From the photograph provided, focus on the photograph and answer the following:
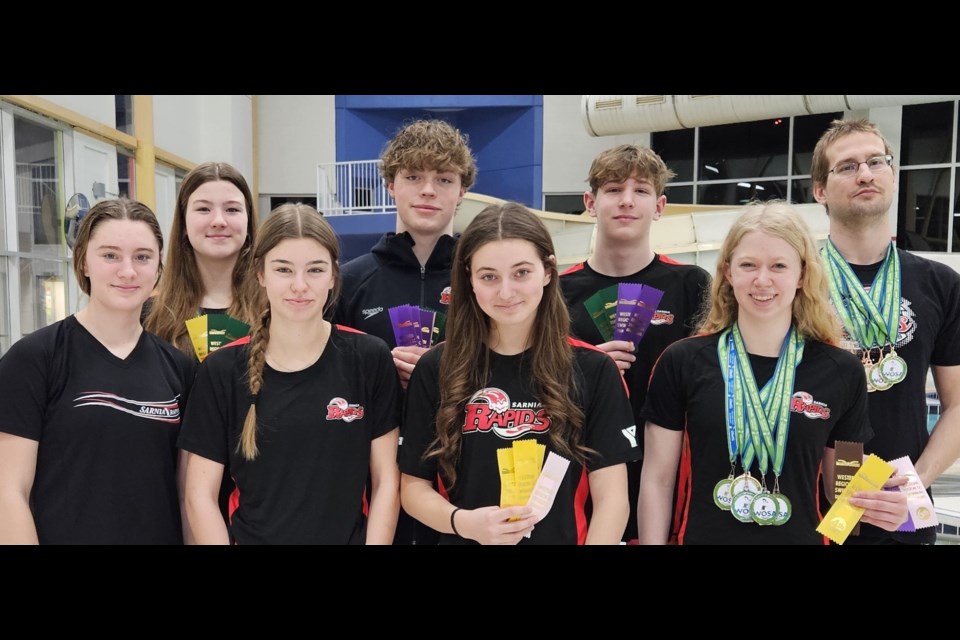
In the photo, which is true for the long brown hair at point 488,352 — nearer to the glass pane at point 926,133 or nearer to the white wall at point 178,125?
the glass pane at point 926,133

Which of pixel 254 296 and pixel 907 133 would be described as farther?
pixel 907 133

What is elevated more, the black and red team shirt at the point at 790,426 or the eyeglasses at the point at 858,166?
the eyeglasses at the point at 858,166

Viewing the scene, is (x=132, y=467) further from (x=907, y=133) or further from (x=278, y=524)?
(x=907, y=133)

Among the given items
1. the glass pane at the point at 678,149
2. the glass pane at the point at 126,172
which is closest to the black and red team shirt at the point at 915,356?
the glass pane at the point at 126,172

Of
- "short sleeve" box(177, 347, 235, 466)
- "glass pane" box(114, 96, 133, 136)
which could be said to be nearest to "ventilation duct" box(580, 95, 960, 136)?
"glass pane" box(114, 96, 133, 136)

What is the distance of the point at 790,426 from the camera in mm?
2613

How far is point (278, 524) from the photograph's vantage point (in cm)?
253

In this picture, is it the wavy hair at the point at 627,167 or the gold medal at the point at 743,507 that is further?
the wavy hair at the point at 627,167

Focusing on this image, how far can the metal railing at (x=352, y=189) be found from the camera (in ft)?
62.8

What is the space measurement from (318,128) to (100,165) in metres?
9.62

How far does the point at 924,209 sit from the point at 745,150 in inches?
177

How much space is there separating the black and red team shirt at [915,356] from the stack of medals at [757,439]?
19.6 inches
